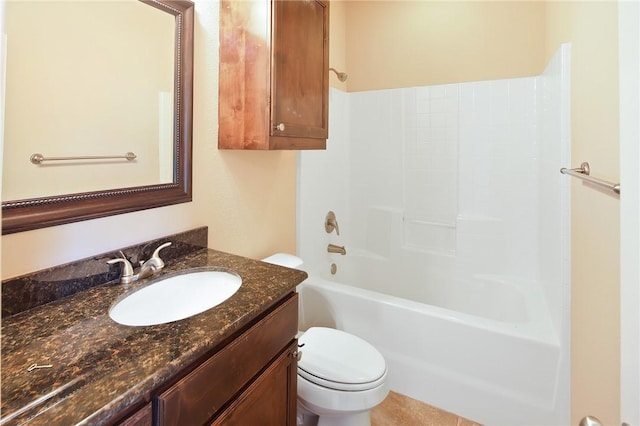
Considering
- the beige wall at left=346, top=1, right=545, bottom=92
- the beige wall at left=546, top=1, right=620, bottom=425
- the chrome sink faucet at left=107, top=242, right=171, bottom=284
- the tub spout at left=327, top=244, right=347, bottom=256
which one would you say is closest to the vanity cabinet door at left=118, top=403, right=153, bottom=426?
the chrome sink faucet at left=107, top=242, right=171, bottom=284

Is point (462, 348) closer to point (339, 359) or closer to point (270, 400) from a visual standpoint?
point (339, 359)

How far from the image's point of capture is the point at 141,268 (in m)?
1.12

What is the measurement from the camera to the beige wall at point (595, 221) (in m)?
1.03

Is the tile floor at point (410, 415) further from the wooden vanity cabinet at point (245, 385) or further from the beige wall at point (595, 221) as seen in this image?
the wooden vanity cabinet at point (245, 385)

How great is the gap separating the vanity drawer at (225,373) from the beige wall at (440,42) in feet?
7.25

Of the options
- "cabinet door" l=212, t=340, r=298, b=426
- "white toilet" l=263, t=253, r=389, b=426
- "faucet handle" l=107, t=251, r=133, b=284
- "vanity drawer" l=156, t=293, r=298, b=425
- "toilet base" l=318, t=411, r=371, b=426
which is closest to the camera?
"vanity drawer" l=156, t=293, r=298, b=425

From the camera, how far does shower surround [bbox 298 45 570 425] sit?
65.4 inches

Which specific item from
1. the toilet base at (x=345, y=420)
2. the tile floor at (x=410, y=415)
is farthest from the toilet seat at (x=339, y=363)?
the tile floor at (x=410, y=415)

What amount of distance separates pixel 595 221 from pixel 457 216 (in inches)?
47.8

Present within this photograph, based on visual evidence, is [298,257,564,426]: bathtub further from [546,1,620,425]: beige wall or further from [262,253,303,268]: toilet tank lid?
[262,253,303,268]: toilet tank lid

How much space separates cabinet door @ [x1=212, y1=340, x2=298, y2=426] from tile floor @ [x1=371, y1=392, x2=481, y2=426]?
2.61 feet

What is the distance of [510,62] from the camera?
7.59ft

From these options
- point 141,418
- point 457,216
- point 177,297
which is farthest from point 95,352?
point 457,216

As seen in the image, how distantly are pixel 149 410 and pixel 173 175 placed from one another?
88 centimetres
